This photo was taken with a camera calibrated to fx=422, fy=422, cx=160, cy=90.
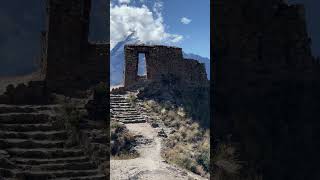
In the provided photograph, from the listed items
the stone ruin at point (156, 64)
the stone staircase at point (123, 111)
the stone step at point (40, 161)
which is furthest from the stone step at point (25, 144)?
the stone ruin at point (156, 64)

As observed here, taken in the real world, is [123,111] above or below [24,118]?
below

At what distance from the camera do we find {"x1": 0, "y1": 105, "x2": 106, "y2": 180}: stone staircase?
267 inches

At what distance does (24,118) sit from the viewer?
776 centimetres

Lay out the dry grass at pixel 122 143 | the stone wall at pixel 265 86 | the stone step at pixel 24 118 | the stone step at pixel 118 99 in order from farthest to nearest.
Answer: the stone step at pixel 118 99 < the dry grass at pixel 122 143 < the stone step at pixel 24 118 < the stone wall at pixel 265 86

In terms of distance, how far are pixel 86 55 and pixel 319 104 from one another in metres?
4.47

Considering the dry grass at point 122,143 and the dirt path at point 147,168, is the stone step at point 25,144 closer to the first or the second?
the dirt path at point 147,168

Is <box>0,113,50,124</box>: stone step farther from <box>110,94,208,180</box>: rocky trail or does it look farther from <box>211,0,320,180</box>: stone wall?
<box>110,94,208,180</box>: rocky trail

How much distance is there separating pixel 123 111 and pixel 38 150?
38.9 feet

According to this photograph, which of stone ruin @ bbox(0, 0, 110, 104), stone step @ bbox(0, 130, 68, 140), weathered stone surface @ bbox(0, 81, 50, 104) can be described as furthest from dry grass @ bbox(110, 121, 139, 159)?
stone step @ bbox(0, 130, 68, 140)

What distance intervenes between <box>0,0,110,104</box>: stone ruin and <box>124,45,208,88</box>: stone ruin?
12160 mm

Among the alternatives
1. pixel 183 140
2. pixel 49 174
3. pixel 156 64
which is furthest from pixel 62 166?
pixel 156 64

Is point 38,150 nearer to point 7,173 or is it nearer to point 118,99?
point 7,173

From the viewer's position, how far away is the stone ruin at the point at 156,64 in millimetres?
20734

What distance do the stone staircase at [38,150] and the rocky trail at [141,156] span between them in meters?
3.87
